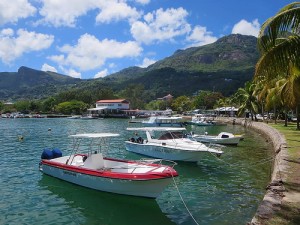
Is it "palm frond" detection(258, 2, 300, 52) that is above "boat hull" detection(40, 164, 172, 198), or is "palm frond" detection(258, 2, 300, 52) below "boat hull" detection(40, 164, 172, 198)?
above

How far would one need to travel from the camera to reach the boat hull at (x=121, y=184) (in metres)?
16.3

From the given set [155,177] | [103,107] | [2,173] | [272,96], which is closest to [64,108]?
[103,107]

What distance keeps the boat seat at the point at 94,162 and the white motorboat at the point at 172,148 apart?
29.5 ft

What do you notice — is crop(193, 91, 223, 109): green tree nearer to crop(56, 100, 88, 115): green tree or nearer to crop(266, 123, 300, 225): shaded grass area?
crop(56, 100, 88, 115): green tree

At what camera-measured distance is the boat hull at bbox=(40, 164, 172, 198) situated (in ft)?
53.6

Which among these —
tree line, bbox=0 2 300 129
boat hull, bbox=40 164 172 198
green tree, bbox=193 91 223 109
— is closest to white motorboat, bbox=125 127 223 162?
tree line, bbox=0 2 300 129

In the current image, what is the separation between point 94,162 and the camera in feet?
64.8

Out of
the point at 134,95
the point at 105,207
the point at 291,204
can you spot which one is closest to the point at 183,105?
the point at 134,95

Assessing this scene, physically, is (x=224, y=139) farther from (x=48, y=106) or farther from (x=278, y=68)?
(x=48, y=106)

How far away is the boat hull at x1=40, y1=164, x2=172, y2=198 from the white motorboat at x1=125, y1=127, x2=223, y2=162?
404 inches

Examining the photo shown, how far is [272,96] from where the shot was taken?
47781 mm

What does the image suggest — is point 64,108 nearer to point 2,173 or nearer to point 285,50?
point 2,173

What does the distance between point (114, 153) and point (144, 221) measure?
1987 cm

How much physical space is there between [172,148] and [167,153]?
94 centimetres
